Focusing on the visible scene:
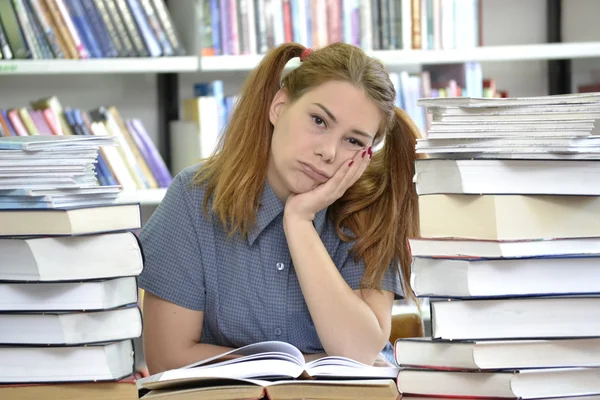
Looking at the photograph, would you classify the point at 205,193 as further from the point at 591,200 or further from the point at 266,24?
the point at 266,24

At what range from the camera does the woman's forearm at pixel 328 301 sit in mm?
1317

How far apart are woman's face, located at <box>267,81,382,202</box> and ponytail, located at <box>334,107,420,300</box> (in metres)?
0.11

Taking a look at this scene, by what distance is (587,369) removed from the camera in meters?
0.91

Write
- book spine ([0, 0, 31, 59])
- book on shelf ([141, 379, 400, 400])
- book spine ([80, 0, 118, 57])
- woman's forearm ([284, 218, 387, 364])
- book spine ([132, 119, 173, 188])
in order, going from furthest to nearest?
1. book spine ([132, 119, 173, 188])
2. book spine ([80, 0, 118, 57])
3. book spine ([0, 0, 31, 59])
4. woman's forearm ([284, 218, 387, 364])
5. book on shelf ([141, 379, 400, 400])

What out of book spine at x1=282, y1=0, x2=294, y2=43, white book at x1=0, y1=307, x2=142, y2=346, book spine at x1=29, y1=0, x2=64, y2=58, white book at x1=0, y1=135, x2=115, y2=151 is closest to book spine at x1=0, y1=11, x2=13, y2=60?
book spine at x1=29, y1=0, x2=64, y2=58

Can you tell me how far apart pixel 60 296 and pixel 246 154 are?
57 cm

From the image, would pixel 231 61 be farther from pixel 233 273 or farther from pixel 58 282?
pixel 58 282

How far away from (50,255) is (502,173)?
0.49 m

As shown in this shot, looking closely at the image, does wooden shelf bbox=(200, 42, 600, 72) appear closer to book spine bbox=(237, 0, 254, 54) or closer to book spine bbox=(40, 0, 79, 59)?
book spine bbox=(237, 0, 254, 54)

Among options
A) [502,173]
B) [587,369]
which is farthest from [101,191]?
[587,369]

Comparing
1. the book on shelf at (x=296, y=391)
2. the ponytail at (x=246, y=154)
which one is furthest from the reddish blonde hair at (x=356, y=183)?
the book on shelf at (x=296, y=391)

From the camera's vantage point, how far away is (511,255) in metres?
0.89

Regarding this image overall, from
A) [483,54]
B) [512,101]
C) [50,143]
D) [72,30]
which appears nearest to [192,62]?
[72,30]

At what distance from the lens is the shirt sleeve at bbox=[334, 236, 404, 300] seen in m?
1.46
